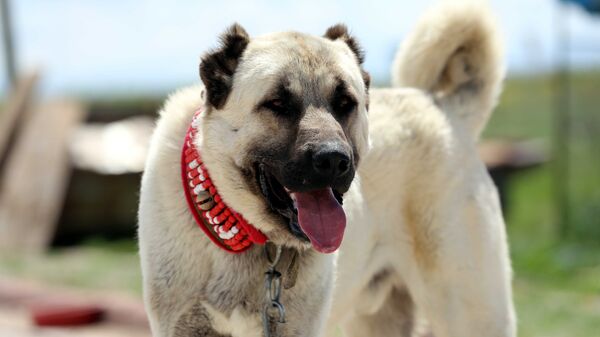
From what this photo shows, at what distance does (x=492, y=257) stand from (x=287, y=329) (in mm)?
1239

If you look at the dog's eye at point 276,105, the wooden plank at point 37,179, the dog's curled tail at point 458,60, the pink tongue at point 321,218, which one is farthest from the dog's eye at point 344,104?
the wooden plank at point 37,179

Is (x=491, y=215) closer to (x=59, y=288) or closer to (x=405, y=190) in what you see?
(x=405, y=190)

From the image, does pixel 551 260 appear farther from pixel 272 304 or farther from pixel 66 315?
pixel 272 304

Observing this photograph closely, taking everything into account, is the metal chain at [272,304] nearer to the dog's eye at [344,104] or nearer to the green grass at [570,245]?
the dog's eye at [344,104]

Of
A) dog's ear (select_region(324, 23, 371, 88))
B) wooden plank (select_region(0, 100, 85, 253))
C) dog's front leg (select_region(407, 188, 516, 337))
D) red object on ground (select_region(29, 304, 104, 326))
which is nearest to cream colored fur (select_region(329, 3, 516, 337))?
dog's front leg (select_region(407, 188, 516, 337))

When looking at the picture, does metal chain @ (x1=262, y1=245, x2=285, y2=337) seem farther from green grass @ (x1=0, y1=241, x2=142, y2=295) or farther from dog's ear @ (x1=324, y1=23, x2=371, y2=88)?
green grass @ (x1=0, y1=241, x2=142, y2=295)

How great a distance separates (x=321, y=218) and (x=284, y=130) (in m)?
0.30

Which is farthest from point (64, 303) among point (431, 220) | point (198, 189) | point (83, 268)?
point (198, 189)

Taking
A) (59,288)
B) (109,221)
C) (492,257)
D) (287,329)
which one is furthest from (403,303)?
(109,221)

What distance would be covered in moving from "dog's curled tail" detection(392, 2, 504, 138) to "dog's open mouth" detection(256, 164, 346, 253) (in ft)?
4.94

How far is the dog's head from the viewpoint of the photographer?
3027mm

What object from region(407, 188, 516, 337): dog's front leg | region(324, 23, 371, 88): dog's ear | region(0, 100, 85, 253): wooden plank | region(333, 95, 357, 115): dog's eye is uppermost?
region(324, 23, 371, 88): dog's ear

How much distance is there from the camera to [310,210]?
310 centimetres

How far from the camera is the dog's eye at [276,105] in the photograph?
314 cm
